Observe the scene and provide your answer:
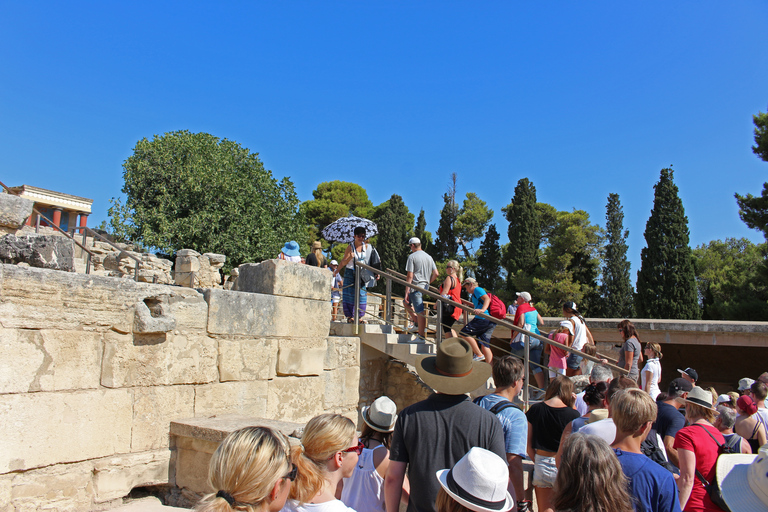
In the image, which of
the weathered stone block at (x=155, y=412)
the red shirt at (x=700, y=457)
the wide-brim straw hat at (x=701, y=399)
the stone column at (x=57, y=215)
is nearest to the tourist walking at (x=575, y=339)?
the wide-brim straw hat at (x=701, y=399)

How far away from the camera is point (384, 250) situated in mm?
30984

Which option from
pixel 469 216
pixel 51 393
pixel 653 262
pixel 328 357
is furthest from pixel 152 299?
pixel 469 216

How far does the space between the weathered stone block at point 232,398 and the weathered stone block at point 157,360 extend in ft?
0.39

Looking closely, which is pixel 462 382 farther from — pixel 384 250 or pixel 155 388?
pixel 384 250

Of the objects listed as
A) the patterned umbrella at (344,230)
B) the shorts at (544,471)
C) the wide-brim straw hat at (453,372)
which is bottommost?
the shorts at (544,471)

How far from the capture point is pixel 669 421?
3.93 m

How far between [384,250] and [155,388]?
2690 cm

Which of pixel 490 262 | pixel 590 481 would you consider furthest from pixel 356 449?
pixel 490 262

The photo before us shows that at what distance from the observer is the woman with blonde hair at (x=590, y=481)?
1812 millimetres

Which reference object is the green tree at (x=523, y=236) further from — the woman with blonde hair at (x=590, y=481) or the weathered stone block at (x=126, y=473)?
the woman with blonde hair at (x=590, y=481)

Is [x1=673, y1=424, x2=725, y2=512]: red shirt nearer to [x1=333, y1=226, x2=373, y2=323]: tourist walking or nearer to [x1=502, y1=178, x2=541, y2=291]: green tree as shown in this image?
[x1=333, y1=226, x2=373, y2=323]: tourist walking

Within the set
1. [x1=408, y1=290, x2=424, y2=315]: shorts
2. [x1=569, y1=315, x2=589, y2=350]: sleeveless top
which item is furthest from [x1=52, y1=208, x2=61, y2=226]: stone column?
[x1=569, y1=315, x2=589, y2=350]: sleeveless top

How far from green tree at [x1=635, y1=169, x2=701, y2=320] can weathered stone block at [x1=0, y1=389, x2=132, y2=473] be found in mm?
21399

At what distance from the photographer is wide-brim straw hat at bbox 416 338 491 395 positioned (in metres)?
2.62
